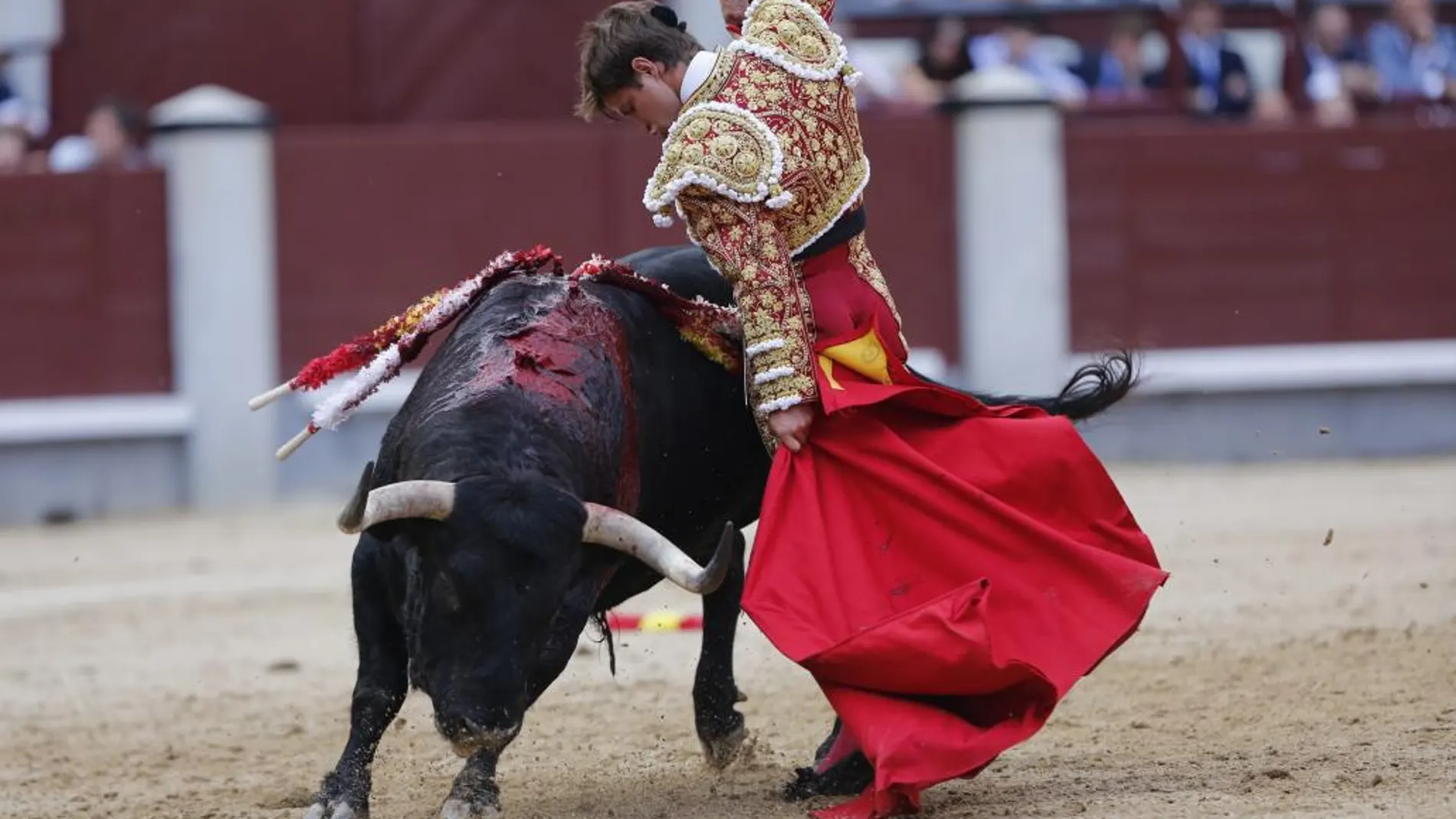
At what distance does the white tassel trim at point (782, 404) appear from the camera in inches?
134

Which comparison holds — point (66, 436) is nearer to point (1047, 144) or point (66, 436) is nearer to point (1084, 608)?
point (1047, 144)

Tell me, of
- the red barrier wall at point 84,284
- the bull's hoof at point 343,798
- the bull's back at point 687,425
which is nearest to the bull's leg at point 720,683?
the bull's back at point 687,425

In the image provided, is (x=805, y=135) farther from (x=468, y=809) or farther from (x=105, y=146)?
(x=105, y=146)

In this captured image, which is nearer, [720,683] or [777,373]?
[777,373]

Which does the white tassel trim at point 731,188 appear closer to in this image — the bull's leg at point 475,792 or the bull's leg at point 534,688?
the bull's leg at point 534,688

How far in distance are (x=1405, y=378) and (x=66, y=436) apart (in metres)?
5.07

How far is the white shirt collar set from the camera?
341 centimetres

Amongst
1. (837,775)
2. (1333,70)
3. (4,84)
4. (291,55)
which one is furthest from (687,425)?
(291,55)

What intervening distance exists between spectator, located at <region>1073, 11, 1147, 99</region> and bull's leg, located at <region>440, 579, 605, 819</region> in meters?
6.23

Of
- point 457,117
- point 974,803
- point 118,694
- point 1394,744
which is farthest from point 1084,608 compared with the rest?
point 457,117

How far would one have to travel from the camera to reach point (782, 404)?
3404 millimetres

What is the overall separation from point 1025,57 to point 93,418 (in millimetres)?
3874

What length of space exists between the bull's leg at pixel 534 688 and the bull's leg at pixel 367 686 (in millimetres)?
135

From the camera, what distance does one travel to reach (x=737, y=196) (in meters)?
3.33
